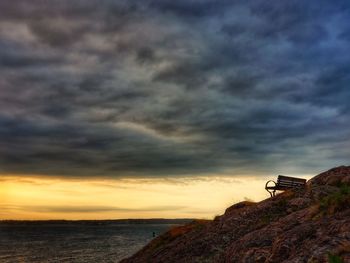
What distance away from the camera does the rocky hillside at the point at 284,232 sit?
10.1 metres

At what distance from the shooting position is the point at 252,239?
13586mm

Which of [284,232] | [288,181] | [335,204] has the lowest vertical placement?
[284,232]

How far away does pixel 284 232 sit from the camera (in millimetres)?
12633

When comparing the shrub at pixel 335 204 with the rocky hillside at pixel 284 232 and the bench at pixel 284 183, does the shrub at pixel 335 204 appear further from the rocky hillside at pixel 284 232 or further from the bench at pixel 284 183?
the bench at pixel 284 183

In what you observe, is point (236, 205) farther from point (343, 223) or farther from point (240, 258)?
point (343, 223)

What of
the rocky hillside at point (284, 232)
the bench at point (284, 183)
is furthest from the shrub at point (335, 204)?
the bench at point (284, 183)

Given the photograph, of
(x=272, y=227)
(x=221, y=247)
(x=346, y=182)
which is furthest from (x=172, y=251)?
(x=346, y=182)

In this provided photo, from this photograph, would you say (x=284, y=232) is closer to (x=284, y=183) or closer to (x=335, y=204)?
(x=335, y=204)

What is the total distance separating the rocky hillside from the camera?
10.1 m

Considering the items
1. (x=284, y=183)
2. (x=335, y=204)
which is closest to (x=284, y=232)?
(x=335, y=204)

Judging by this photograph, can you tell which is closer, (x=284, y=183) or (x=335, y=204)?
(x=335, y=204)

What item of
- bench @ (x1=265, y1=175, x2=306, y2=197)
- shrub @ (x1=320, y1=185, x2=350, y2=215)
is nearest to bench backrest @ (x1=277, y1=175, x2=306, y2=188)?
bench @ (x1=265, y1=175, x2=306, y2=197)

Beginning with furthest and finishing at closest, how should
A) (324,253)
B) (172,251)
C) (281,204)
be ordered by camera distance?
(172,251) → (281,204) → (324,253)

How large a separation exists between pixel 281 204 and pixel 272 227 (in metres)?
3.66
